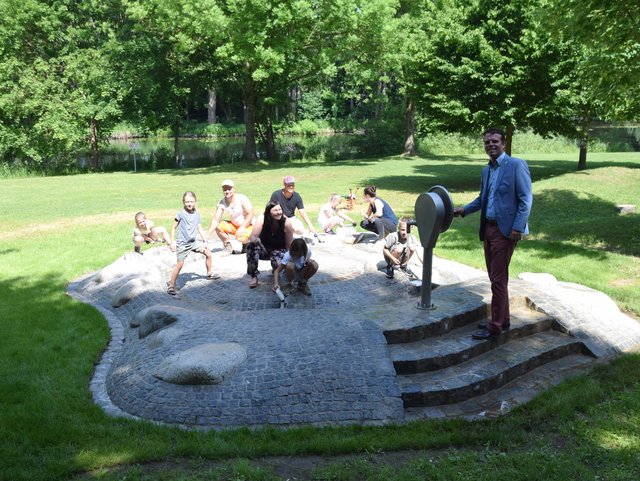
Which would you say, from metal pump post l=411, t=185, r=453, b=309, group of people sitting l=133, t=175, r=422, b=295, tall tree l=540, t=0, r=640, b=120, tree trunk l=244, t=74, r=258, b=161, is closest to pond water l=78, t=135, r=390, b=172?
tree trunk l=244, t=74, r=258, b=161

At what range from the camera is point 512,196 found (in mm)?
5863

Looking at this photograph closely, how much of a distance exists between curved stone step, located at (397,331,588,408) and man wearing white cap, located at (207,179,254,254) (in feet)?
Answer: 17.7

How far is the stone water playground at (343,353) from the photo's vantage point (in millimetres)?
5258

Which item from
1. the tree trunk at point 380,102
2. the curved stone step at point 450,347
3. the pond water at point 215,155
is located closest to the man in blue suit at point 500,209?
the curved stone step at point 450,347

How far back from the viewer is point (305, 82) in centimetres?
3425

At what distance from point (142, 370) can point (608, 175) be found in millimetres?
19314

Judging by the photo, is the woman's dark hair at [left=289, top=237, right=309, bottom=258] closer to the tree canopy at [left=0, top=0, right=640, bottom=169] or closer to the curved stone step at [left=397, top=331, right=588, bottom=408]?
the curved stone step at [left=397, top=331, right=588, bottom=408]

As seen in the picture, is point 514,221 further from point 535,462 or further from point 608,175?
point 608,175

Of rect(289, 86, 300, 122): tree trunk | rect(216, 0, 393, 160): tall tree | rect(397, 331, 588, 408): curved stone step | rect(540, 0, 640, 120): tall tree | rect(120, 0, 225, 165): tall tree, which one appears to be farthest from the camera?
rect(289, 86, 300, 122): tree trunk

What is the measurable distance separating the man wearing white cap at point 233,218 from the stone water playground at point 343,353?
2.21 metres

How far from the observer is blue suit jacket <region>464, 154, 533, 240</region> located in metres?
5.79

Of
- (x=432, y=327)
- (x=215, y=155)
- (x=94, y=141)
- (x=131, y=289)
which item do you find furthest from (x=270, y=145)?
(x=432, y=327)

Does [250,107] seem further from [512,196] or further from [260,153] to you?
[512,196]

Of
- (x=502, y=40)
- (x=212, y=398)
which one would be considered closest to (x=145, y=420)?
(x=212, y=398)
